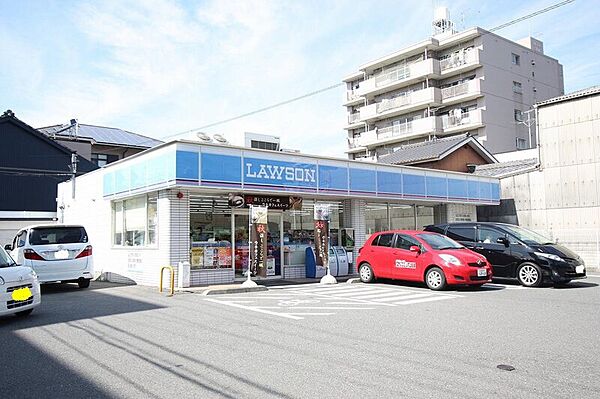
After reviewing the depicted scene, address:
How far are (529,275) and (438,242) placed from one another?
2554 mm

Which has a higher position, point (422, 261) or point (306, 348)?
point (422, 261)

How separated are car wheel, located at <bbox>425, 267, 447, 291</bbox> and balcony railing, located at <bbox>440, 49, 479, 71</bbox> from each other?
29.3 m

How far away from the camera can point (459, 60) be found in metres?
38.5

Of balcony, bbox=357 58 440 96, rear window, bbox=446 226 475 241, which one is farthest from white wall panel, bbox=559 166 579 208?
balcony, bbox=357 58 440 96

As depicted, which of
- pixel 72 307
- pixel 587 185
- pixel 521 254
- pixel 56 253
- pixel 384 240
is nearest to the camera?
pixel 72 307

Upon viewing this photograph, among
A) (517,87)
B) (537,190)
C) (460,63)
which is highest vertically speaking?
(460,63)

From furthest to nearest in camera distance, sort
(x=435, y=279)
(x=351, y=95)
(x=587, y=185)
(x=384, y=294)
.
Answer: (x=351, y=95), (x=587, y=185), (x=435, y=279), (x=384, y=294)

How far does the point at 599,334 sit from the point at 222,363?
5.34 metres

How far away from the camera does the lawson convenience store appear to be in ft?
44.4

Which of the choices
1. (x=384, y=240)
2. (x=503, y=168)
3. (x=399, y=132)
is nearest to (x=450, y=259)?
(x=384, y=240)

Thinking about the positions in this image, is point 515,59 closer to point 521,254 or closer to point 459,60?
point 459,60

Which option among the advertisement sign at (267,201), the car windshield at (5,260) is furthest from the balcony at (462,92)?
the car windshield at (5,260)

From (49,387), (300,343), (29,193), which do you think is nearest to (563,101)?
(300,343)

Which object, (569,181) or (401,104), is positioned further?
(401,104)
